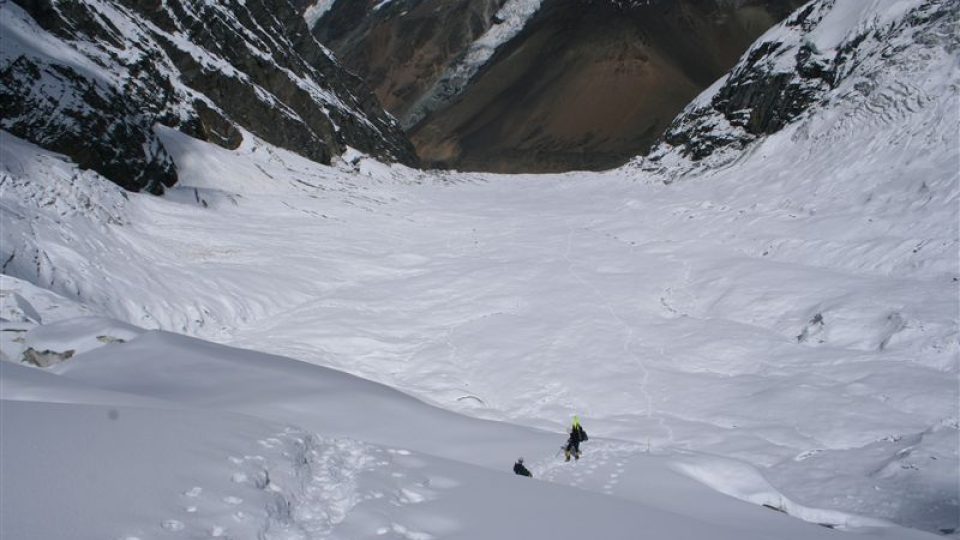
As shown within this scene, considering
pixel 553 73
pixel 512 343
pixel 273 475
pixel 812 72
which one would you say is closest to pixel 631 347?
pixel 512 343

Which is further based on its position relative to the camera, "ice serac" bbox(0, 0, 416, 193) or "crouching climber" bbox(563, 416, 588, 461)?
"ice serac" bbox(0, 0, 416, 193)

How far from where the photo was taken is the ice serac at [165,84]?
1906 centimetres

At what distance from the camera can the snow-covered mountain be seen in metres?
5.27

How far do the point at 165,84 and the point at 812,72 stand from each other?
91.9 feet

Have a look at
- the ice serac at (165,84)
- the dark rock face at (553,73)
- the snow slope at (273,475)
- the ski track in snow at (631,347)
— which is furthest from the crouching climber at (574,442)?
the dark rock face at (553,73)

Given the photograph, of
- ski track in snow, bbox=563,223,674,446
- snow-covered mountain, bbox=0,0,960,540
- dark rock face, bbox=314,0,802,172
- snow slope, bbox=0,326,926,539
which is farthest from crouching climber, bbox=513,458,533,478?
dark rock face, bbox=314,0,802,172

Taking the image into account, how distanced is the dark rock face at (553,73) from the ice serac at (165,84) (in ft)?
83.1

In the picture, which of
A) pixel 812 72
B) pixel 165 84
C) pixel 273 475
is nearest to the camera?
pixel 273 475

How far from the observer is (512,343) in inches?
605

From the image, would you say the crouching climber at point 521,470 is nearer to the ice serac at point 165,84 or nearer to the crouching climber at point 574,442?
the crouching climber at point 574,442

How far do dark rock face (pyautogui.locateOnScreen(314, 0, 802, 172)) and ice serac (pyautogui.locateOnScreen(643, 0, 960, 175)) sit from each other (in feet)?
96.6

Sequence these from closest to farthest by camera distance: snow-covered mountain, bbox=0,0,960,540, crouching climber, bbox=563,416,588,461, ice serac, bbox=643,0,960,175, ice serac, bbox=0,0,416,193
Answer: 1. snow-covered mountain, bbox=0,0,960,540
2. crouching climber, bbox=563,416,588,461
3. ice serac, bbox=0,0,416,193
4. ice serac, bbox=643,0,960,175

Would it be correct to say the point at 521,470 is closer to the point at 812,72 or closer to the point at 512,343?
the point at 512,343

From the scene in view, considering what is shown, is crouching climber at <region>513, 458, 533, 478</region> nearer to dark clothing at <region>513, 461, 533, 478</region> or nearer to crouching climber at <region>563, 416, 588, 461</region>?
dark clothing at <region>513, 461, 533, 478</region>
